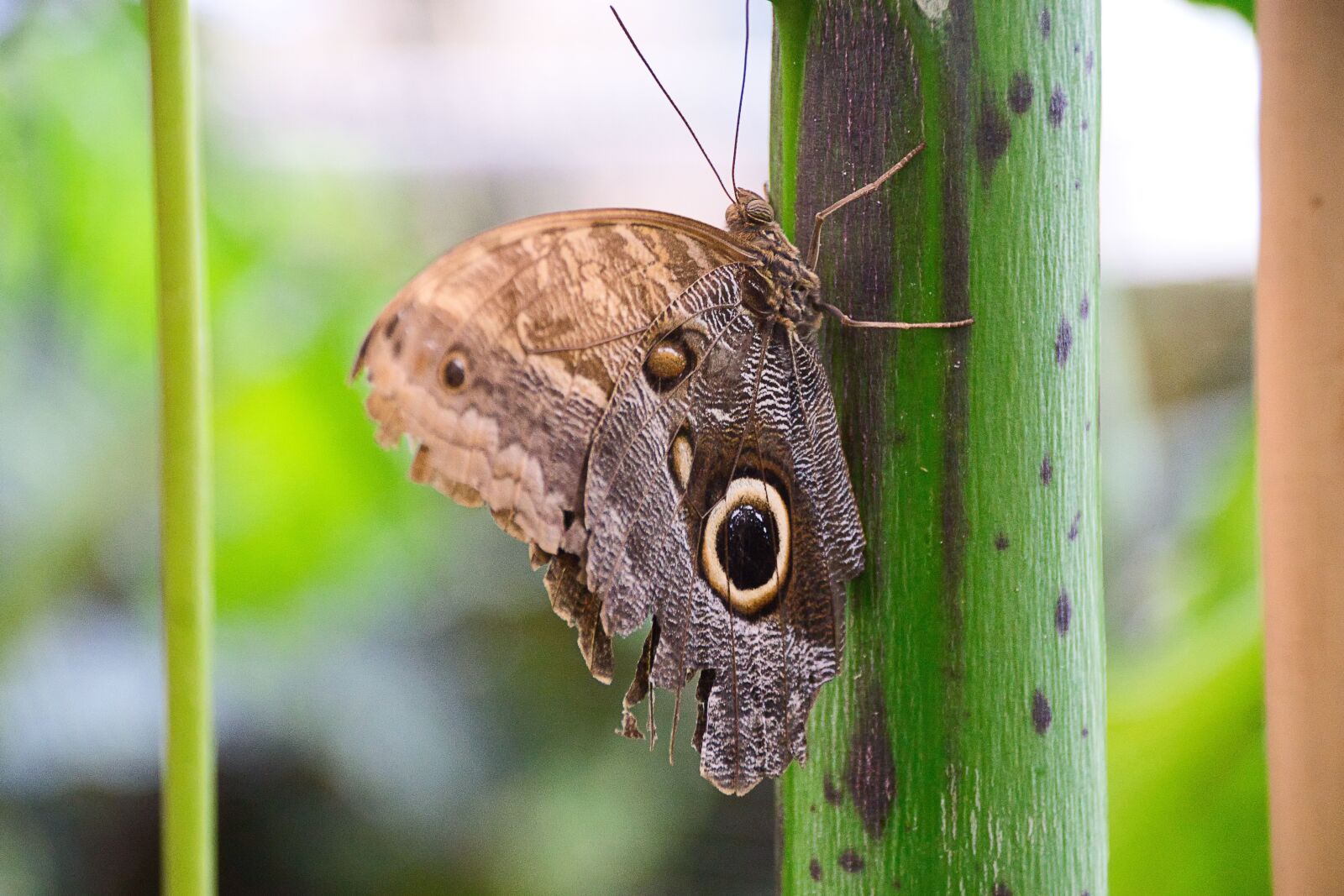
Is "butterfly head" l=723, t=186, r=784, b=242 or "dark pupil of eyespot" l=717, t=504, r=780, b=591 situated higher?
"butterfly head" l=723, t=186, r=784, b=242

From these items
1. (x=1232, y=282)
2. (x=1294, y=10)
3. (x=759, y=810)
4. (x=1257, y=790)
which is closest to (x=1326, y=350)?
(x=1294, y=10)

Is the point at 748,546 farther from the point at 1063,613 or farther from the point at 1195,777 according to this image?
the point at 1195,777

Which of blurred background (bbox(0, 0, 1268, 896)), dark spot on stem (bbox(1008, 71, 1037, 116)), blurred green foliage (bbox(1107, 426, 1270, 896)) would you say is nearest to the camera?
dark spot on stem (bbox(1008, 71, 1037, 116))

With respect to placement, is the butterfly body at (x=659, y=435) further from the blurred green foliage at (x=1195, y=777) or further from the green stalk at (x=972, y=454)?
the blurred green foliage at (x=1195, y=777)

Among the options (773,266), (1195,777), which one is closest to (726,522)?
(773,266)

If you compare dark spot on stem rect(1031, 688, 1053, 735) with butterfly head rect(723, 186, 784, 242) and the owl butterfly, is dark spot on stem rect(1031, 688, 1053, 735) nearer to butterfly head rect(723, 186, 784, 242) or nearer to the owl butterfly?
the owl butterfly

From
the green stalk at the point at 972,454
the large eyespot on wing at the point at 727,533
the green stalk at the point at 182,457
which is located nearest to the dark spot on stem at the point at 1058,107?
the green stalk at the point at 972,454

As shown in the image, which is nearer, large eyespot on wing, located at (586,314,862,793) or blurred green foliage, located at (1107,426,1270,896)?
large eyespot on wing, located at (586,314,862,793)

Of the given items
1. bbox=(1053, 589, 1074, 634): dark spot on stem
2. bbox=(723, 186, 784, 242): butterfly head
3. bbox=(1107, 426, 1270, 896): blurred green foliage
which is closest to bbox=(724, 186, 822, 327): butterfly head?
bbox=(723, 186, 784, 242): butterfly head
